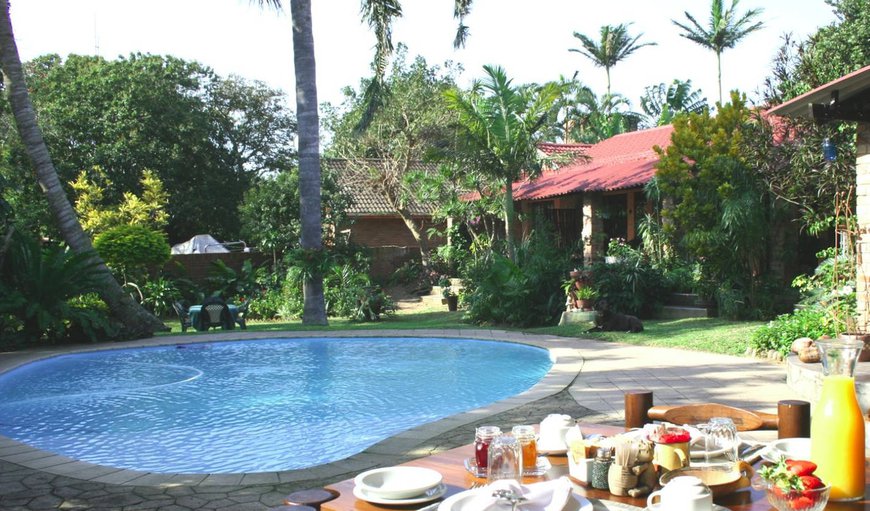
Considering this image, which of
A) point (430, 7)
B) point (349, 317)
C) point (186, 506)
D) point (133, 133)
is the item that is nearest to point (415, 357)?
point (349, 317)

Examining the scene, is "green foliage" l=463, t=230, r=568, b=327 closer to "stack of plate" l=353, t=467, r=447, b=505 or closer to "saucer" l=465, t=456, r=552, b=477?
"saucer" l=465, t=456, r=552, b=477

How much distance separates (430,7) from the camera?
56.9ft

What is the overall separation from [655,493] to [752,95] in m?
13.4

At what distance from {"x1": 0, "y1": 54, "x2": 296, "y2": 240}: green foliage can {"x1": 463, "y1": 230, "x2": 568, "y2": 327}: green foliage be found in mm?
14338

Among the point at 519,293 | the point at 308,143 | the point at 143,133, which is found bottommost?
the point at 519,293

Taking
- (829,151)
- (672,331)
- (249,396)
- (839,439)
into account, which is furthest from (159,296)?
(839,439)

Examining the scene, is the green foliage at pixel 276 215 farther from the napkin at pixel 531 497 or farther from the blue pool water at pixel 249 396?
the napkin at pixel 531 497

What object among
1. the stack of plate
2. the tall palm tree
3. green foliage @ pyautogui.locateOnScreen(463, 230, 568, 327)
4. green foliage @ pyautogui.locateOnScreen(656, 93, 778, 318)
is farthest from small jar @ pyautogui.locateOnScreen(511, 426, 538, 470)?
the tall palm tree

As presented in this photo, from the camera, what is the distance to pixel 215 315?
15.6 metres

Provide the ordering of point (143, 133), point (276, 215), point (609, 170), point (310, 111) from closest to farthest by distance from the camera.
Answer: point (310, 111) → point (609, 170) → point (276, 215) → point (143, 133)

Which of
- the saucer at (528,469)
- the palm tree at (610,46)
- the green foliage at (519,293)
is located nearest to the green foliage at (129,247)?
the green foliage at (519,293)

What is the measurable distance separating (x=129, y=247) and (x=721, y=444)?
57.2 ft

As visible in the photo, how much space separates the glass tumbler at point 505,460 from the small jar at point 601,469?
0.99 ft

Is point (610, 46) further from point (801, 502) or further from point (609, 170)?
point (801, 502)
